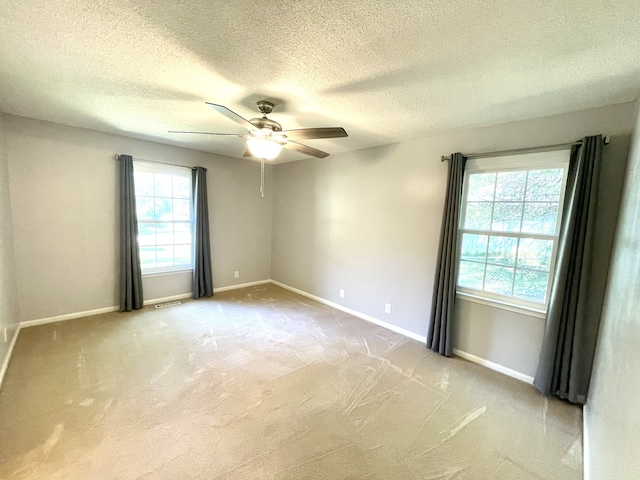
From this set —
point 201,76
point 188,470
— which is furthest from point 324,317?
point 201,76

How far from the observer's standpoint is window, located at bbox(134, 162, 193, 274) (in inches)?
153

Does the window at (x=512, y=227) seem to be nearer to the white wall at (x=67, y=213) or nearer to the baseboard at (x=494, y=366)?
the baseboard at (x=494, y=366)

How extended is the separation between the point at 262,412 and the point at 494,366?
2293mm

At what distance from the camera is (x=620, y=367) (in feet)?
4.39

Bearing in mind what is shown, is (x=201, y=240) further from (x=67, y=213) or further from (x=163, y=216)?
(x=67, y=213)

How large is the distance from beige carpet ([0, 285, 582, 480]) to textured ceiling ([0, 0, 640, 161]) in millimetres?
2407

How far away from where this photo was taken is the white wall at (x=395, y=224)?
7.93ft

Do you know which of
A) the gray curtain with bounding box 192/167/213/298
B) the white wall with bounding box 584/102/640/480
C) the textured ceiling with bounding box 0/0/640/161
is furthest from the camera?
the gray curtain with bounding box 192/167/213/298

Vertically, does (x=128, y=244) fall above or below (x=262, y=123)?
below

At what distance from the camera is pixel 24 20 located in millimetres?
1344

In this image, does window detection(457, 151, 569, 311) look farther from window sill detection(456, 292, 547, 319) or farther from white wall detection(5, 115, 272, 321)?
white wall detection(5, 115, 272, 321)

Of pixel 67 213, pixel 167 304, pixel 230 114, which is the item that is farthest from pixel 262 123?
pixel 167 304

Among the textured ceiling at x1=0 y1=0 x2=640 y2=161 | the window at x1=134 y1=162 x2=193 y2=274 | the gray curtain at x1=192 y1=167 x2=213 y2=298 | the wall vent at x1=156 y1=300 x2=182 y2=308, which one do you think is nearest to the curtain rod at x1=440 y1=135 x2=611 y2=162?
the textured ceiling at x1=0 y1=0 x2=640 y2=161

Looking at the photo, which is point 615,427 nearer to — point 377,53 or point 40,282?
point 377,53
